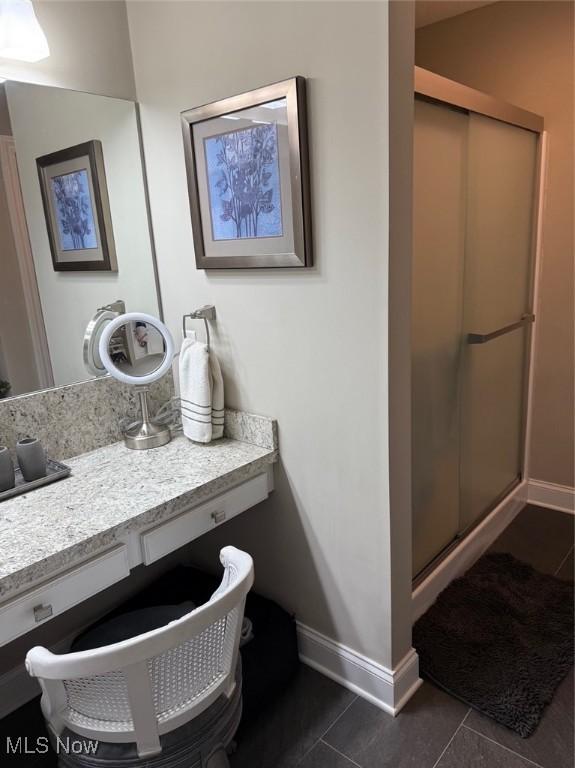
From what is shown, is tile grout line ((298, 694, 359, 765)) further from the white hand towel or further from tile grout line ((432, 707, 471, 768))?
the white hand towel

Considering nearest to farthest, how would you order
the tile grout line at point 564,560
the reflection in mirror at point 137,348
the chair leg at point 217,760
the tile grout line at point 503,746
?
the chair leg at point 217,760, the tile grout line at point 503,746, the reflection in mirror at point 137,348, the tile grout line at point 564,560

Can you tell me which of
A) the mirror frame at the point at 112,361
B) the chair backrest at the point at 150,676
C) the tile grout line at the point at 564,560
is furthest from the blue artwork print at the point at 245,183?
the tile grout line at the point at 564,560

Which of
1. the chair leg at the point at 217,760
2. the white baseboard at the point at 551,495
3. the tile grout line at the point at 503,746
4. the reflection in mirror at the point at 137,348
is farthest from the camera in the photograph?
the white baseboard at the point at 551,495

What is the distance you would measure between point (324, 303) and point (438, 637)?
1255 millimetres

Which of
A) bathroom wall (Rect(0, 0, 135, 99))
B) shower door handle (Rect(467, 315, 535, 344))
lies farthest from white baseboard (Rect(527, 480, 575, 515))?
bathroom wall (Rect(0, 0, 135, 99))

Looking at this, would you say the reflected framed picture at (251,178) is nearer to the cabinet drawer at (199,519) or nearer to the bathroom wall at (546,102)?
the cabinet drawer at (199,519)

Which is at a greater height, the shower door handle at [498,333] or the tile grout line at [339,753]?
the shower door handle at [498,333]

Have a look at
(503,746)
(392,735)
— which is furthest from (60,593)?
(503,746)

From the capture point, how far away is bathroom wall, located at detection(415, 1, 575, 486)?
91.7 inches

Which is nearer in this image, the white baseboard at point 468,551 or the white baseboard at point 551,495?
the white baseboard at point 468,551

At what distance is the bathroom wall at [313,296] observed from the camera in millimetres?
1346

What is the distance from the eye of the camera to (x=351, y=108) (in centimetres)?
133

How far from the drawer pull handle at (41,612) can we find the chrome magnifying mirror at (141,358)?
2.11 ft

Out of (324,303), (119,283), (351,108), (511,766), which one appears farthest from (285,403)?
(511,766)
